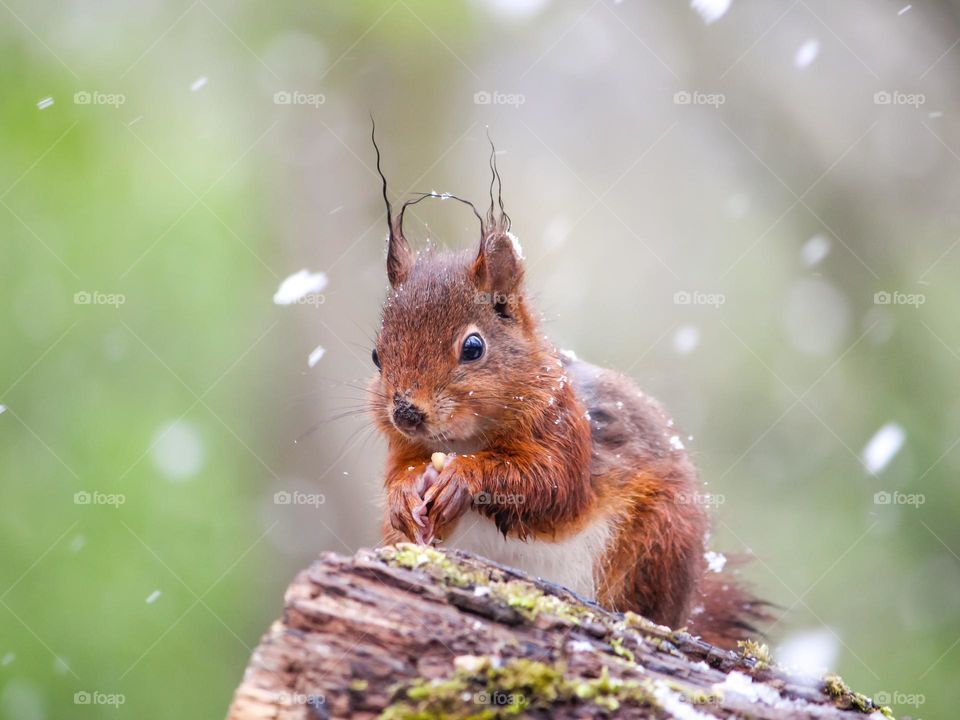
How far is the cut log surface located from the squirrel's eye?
129 centimetres

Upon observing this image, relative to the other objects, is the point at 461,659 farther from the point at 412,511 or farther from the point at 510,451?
the point at 510,451

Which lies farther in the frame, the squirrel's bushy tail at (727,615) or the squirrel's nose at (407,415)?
the squirrel's bushy tail at (727,615)

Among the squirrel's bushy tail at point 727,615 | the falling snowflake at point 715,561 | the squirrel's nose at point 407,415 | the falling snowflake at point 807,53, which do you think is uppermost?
the falling snowflake at point 807,53

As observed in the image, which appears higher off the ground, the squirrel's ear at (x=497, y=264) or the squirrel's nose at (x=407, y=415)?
the squirrel's ear at (x=497, y=264)

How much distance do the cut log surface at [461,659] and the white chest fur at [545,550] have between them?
44.9 inches

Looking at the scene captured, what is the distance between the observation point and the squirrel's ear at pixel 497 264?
4.07 meters

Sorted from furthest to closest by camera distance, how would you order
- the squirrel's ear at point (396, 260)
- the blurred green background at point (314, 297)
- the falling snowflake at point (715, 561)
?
the blurred green background at point (314, 297) → the falling snowflake at point (715, 561) → the squirrel's ear at point (396, 260)

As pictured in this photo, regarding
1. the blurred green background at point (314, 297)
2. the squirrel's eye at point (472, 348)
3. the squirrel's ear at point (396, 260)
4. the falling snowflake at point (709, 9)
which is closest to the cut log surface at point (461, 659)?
the squirrel's eye at point (472, 348)

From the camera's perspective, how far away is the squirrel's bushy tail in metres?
4.57

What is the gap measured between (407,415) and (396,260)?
98 centimetres

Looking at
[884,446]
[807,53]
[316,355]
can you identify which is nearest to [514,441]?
[316,355]

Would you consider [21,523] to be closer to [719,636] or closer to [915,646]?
[719,636]

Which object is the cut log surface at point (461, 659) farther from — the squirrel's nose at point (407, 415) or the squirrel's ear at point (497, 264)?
Answer: the squirrel's ear at point (497, 264)

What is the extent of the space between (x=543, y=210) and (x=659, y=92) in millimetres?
Answer: 1792
